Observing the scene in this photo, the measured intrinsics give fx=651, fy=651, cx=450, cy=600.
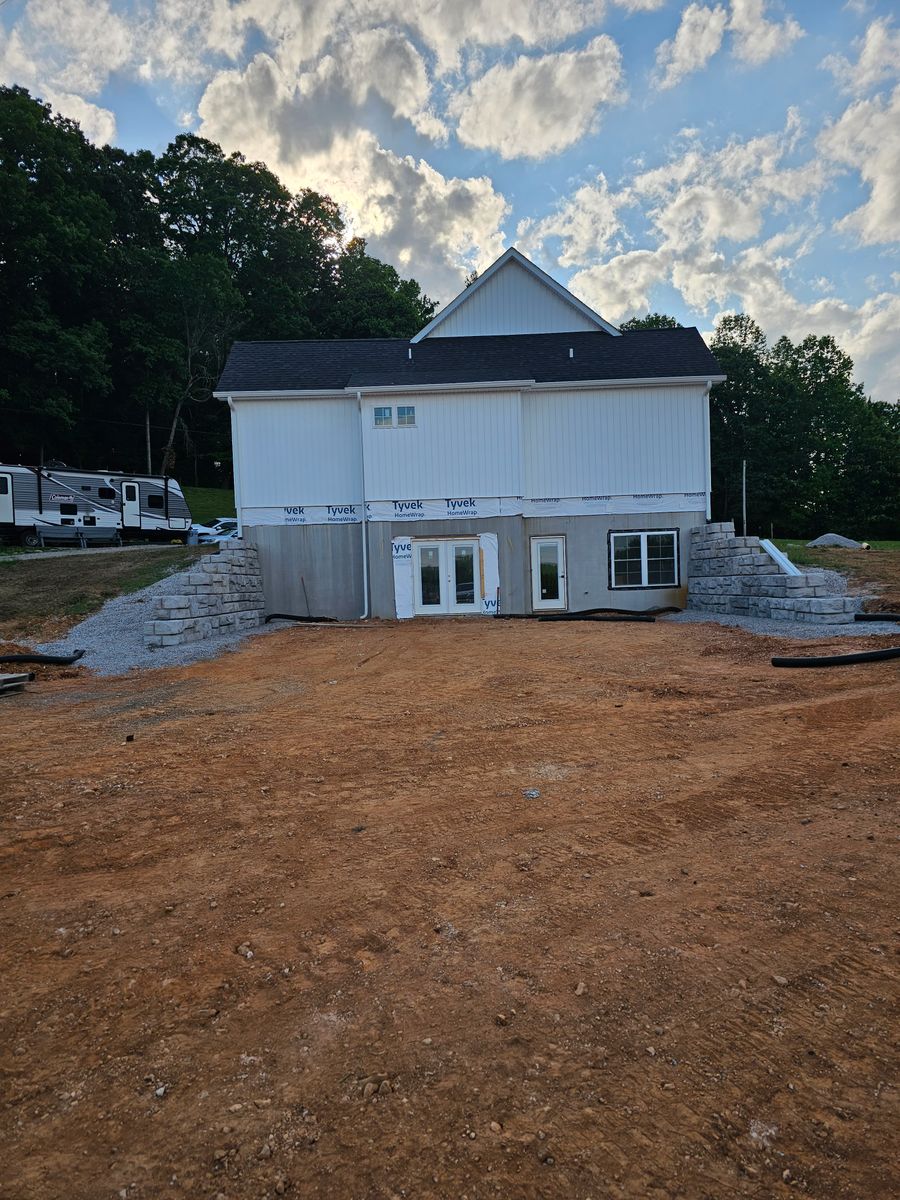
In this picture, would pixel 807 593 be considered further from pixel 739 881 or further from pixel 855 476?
pixel 855 476

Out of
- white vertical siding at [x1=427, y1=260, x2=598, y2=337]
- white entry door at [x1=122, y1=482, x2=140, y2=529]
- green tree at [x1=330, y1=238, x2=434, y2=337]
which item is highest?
green tree at [x1=330, y1=238, x2=434, y2=337]

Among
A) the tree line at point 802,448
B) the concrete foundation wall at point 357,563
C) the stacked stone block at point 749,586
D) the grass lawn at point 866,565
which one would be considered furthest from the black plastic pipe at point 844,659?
the tree line at point 802,448

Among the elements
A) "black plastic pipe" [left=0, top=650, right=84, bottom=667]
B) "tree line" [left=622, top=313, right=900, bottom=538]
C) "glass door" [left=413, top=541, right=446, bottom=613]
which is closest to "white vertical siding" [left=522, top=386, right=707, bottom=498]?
"glass door" [left=413, top=541, right=446, bottom=613]

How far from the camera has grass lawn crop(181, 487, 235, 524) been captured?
36.8 m

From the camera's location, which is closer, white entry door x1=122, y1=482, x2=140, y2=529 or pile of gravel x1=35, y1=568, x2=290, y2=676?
pile of gravel x1=35, y1=568, x2=290, y2=676

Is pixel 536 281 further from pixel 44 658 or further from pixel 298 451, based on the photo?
pixel 44 658

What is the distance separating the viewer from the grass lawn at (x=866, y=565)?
13.6 m

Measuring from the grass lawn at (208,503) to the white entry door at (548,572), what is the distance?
23.7 metres

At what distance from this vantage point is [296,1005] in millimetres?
2596

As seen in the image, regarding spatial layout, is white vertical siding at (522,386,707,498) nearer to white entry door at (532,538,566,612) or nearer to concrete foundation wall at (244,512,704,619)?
concrete foundation wall at (244,512,704,619)

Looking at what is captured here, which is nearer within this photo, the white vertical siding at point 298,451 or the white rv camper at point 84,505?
the white vertical siding at point 298,451

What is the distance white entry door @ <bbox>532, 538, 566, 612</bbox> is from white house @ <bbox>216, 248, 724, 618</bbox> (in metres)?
0.04

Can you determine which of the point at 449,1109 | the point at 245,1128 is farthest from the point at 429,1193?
the point at 245,1128

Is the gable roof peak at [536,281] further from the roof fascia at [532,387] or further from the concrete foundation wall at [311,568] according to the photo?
the concrete foundation wall at [311,568]
